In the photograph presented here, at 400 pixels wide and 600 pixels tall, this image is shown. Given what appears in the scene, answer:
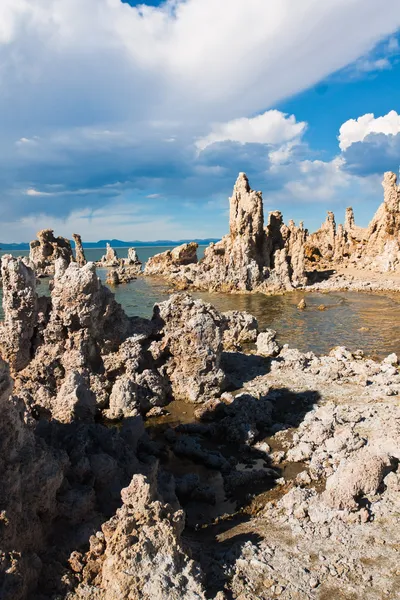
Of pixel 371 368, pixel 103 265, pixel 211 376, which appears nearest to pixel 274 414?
pixel 211 376

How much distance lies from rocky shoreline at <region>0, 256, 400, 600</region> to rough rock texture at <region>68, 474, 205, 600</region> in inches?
1.0

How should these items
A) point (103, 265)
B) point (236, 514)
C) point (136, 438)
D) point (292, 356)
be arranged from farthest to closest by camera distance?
1. point (103, 265)
2. point (292, 356)
3. point (136, 438)
4. point (236, 514)

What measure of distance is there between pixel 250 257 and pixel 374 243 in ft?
79.0

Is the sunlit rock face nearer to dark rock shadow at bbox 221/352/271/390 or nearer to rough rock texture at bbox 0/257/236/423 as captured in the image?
dark rock shadow at bbox 221/352/271/390

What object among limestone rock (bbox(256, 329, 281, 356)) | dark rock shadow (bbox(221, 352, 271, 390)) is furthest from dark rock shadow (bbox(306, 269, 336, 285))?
dark rock shadow (bbox(221, 352, 271, 390))

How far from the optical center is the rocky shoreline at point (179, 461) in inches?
280

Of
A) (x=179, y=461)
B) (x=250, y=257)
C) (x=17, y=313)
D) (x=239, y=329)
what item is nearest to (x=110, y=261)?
(x=250, y=257)

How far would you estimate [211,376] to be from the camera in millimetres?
16984

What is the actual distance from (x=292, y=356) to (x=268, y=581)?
545 inches

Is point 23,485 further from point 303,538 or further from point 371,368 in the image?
point 371,368

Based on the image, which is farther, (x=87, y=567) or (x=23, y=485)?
(x=23, y=485)

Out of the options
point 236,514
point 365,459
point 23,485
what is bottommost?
point 236,514

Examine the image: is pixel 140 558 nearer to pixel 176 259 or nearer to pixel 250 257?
pixel 250 257

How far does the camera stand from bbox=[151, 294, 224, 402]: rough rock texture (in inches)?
665
